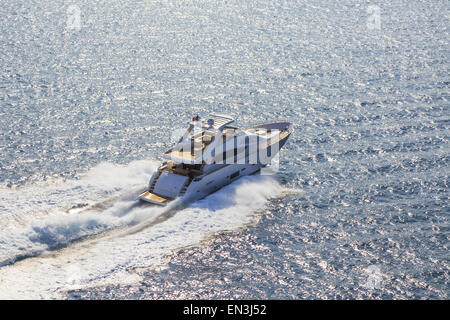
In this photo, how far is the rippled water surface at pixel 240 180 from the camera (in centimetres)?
3647

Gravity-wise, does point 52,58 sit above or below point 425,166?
above

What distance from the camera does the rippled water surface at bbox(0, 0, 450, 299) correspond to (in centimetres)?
3647

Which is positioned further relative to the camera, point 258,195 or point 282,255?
point 258,195

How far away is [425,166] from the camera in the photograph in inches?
1955

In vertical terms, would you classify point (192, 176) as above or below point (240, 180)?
above

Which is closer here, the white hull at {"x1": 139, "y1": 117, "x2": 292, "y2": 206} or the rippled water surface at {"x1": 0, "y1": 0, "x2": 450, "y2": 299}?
the rippled water surface at {"x1": 0, "y1": 0, "x2": 450, "y2": 299}

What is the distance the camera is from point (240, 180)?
159 ft

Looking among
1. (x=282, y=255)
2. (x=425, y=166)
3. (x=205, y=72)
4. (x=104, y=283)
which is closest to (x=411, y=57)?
(x=205, y=72)

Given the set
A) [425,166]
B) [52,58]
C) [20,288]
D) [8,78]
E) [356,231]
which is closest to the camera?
[20,288]

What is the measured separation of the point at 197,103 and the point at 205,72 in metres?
9.69

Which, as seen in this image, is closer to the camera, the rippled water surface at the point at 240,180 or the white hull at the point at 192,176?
the rippled water surface at the point at 240,180

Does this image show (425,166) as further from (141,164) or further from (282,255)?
(141,164)

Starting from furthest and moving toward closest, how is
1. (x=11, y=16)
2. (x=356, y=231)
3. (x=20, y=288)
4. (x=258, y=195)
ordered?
(x=11, y=16)
(x=258, y=195)
(x=356, y=231)
(x=20, y=288)

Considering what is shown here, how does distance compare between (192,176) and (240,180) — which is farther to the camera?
(240,180)
